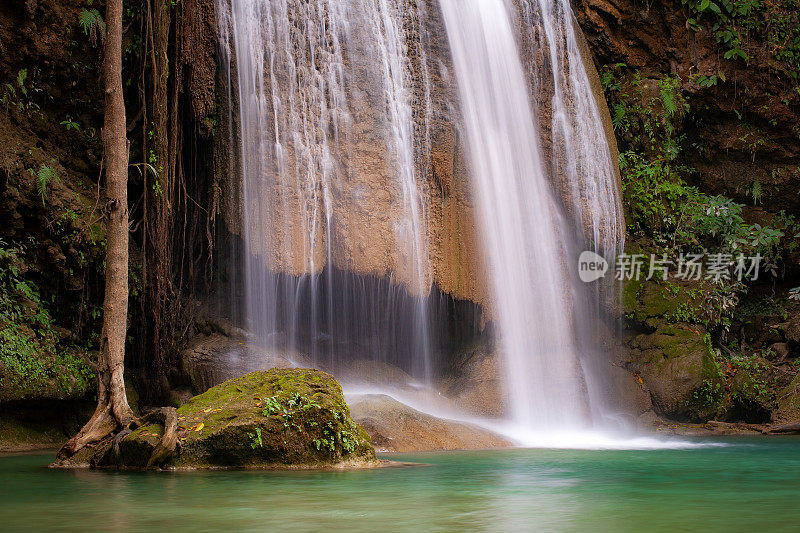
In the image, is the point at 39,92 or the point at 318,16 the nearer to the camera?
the point at 39,92

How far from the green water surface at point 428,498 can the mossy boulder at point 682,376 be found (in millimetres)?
5003

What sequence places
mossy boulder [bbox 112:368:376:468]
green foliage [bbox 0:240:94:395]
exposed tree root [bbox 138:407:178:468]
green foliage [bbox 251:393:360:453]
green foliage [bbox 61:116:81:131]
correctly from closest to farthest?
exposed tree root [bbox 138:407:178:468]
mossy boulder [bbox 112:368:376:468]
green foliage [bbox 251:393:360:453]
green foliage [bbox 0:240:94:395]
green foliage [bbox 61:116:81:131]

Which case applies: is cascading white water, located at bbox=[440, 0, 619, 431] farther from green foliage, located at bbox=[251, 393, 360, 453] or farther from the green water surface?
green foliage, located at bbox=[251, 393, 360, 453]

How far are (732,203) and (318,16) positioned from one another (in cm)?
927

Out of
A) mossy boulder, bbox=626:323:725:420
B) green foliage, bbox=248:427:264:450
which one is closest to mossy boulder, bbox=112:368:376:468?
green foliage, bbox=248:427:264:450

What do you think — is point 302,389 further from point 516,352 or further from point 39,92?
point 39,92

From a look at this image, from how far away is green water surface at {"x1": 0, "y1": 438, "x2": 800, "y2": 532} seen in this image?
4410 mm

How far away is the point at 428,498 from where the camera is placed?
535 cm

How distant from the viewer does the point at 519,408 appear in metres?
11.8

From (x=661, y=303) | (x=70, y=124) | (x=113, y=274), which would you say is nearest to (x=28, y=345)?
(x=113, y=274)

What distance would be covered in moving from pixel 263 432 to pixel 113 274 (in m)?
2.56

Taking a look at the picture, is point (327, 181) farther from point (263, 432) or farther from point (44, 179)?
point (263, 432)

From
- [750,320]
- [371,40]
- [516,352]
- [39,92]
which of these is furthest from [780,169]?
[39,92]

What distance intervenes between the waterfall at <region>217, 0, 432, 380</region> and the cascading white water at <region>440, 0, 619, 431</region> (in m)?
1.20
